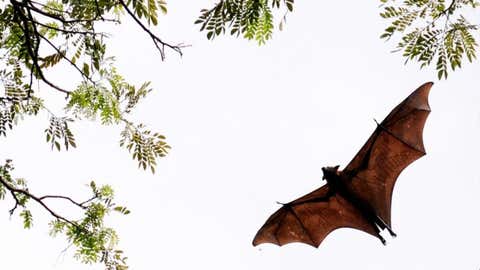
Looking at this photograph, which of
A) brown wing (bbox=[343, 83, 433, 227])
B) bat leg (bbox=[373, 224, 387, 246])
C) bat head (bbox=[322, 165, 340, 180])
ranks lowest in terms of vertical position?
bat leg (bbox=[373, 224, 387, 246])

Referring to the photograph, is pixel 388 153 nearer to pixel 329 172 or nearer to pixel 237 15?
pixel 329 172

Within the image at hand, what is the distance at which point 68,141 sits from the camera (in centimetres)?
512

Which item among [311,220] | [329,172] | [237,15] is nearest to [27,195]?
[237,15]

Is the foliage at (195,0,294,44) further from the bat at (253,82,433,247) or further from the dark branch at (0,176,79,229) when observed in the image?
the bat at (253,82,433,247)

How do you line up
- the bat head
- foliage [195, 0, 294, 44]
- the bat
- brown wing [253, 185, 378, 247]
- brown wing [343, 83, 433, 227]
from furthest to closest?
brown wing [253, 185, 378, 247]
the bat head
the bat
brown wing [343, 83, 433, 227]
foliage [195, 0, 294, 44]

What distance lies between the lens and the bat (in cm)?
831

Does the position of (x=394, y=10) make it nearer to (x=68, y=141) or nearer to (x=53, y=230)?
(x=68, y=141)

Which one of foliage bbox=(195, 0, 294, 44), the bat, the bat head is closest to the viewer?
foliage bbox=(195, 0, 294, 44)

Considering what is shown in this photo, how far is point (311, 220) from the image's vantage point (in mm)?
9672

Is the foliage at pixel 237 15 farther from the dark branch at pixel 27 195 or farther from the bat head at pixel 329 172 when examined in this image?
the bat head at pixel 329 172

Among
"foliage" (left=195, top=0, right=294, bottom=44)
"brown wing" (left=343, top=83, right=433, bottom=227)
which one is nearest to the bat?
"brown wing" (left=343, top=83, right=433, bottom=227)

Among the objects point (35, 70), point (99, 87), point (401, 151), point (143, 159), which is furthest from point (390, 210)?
point (35, 70)

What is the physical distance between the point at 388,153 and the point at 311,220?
7.59 ft

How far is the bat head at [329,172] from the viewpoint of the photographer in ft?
29.3
